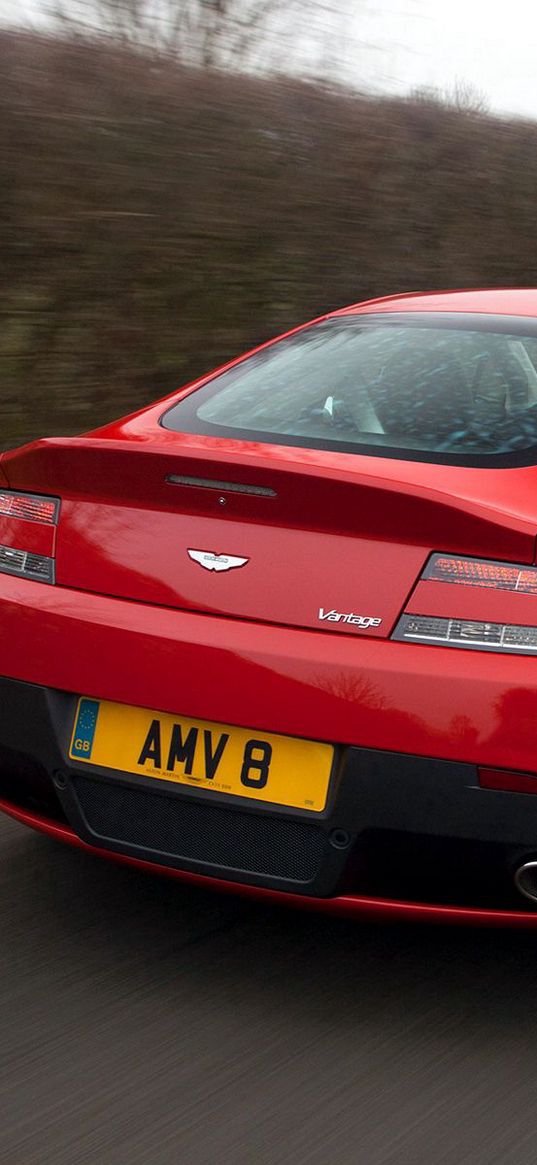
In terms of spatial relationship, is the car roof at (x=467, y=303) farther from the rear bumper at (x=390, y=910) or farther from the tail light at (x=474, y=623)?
the rear bumper at (x=390, y=910)

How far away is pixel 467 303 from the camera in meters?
3.71

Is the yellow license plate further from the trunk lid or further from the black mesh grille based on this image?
the trunk lid

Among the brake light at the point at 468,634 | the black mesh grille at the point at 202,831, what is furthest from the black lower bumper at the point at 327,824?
the brake light at the point at 468,634

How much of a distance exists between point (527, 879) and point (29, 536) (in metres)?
1.20

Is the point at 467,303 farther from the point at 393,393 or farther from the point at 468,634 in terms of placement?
the point at 468,634

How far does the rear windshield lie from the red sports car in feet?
0.15

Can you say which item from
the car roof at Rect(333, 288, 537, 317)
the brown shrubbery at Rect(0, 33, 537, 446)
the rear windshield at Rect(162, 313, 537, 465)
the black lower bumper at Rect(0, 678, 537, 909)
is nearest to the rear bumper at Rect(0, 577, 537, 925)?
the black lower bumper at Rect(0, 678, 537, 909)

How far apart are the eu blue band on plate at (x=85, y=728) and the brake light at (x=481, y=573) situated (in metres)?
0.67

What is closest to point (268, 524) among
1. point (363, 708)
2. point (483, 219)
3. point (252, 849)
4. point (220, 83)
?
point (363, 708)

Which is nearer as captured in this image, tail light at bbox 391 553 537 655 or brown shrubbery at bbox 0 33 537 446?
tail light at bbox 391 553 537 655

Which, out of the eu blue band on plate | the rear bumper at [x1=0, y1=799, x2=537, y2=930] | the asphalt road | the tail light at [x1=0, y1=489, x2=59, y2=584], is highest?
the tail light at [x1=0, y1=489, x2=59, y2=584]

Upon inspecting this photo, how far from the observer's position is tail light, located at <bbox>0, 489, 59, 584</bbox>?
2879 millimetres

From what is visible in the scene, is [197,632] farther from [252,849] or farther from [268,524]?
[252,849]

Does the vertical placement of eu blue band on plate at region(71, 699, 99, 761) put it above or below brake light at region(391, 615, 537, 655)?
below
